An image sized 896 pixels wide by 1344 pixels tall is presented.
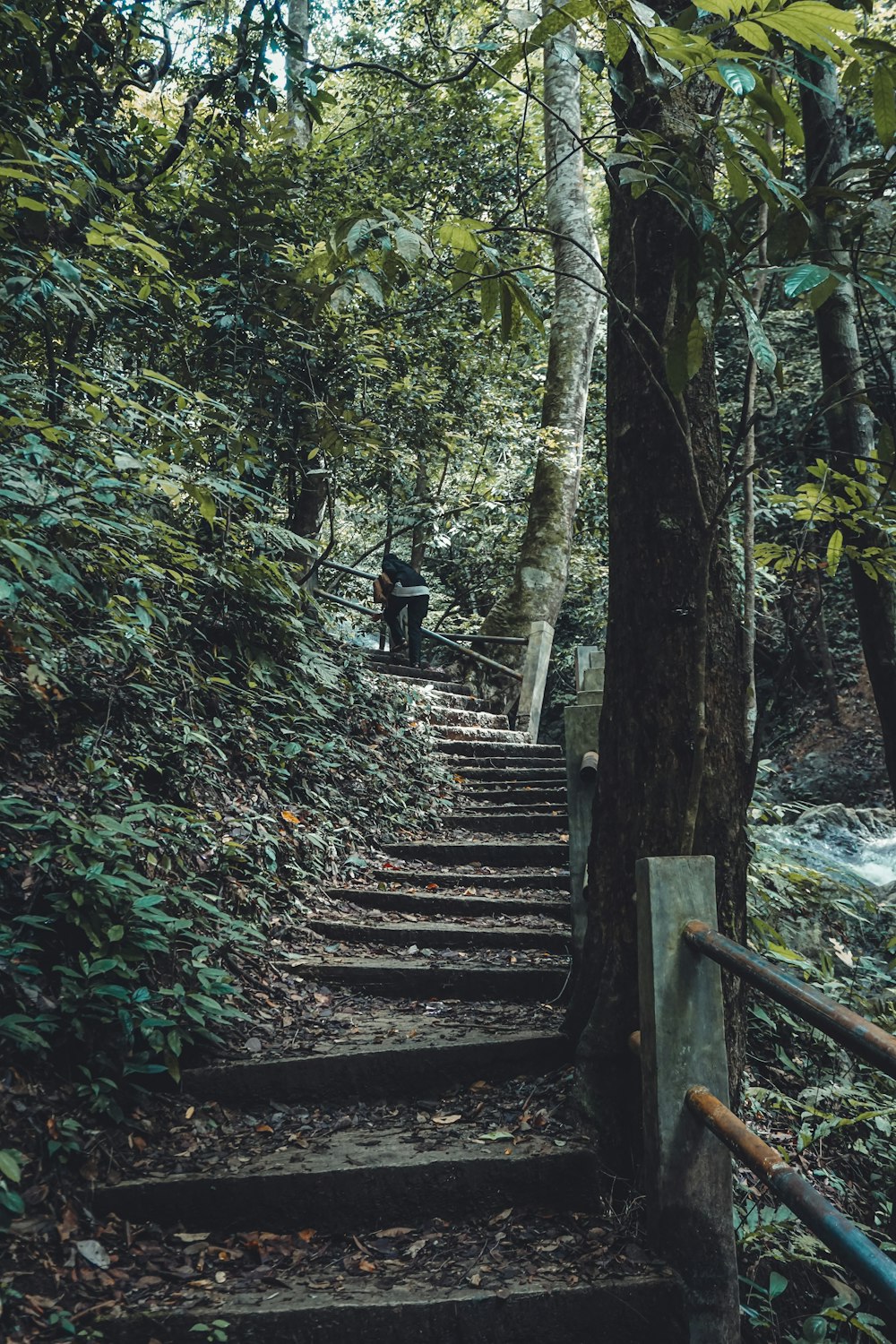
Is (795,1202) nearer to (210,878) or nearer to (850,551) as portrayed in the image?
(850,551)

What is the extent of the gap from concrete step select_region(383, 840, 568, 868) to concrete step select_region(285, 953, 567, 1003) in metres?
1.42

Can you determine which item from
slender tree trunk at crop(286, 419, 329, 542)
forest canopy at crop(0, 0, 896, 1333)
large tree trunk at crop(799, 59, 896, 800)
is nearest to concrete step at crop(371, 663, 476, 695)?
forest canopy at crop(0, 0, 896, 1333)

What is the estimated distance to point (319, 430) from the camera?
5.85 meters

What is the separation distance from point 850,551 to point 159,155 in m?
4.50

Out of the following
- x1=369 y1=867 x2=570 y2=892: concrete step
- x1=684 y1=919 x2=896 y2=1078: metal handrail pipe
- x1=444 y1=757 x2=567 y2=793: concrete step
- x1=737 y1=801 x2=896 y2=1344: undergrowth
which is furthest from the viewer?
x1=444 y1=757 x2=567 y2=793: concrete step

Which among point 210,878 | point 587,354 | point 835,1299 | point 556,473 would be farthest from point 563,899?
point 587,354

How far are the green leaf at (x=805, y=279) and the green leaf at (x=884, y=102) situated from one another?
0.87ft

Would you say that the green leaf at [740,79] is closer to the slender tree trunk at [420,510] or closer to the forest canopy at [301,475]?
the forest canopy at [301,475]

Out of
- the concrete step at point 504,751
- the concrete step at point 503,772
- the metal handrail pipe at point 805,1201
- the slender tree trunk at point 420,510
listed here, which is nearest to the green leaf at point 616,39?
the metal handrail pipe at point 805,1201

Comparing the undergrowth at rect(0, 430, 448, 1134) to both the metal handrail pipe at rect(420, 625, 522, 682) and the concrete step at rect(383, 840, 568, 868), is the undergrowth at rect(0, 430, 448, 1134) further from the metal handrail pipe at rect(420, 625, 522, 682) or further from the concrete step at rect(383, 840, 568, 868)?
the metal handrail pipe at rect(420, 625, 522, 682)

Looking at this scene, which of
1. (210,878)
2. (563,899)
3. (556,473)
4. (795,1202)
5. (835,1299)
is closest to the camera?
(795,1202)

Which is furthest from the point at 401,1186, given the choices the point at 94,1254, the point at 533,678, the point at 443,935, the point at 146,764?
the point at 533,678

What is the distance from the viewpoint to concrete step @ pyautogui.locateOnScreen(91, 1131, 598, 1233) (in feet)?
8.44

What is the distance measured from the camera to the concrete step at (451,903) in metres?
4.54
